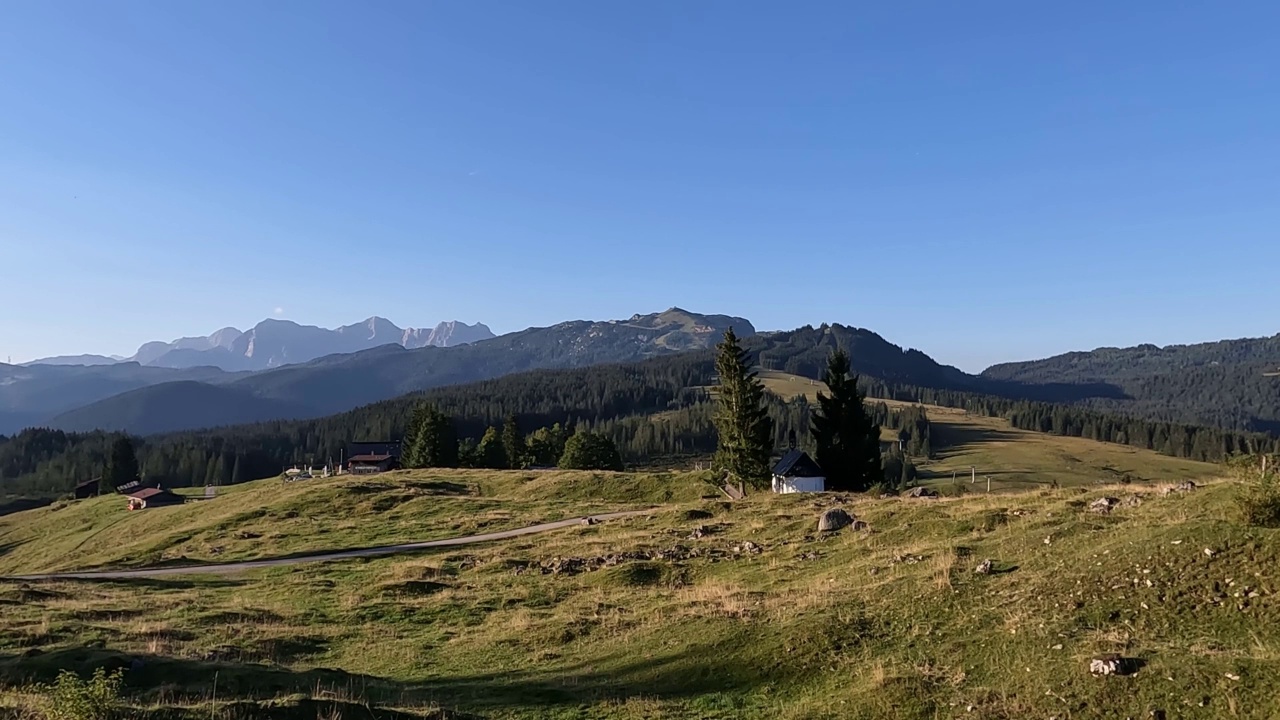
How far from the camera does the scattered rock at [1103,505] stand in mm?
24141

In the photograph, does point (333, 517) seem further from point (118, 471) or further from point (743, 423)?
point (118, 471)

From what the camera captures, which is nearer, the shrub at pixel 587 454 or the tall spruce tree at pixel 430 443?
the shrub at pixel 587 454

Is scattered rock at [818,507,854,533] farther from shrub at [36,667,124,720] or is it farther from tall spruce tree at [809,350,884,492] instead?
tall spruce tree at [809,350,884,492]

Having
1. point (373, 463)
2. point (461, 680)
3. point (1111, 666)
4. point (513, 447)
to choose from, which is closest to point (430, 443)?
point (513, 447)

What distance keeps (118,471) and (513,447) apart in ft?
298

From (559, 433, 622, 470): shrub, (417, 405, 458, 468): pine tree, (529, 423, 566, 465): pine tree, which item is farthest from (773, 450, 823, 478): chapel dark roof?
(417, 405, 458, 468): pine tree

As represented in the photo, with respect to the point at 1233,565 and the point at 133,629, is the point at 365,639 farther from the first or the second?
the point at 1233,565

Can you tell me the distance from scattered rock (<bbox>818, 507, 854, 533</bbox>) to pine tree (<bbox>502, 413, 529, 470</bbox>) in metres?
98.2

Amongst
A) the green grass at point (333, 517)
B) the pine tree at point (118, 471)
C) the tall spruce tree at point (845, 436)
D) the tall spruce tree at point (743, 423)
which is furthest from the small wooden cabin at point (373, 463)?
the tall spruce tree at point (845, 436)

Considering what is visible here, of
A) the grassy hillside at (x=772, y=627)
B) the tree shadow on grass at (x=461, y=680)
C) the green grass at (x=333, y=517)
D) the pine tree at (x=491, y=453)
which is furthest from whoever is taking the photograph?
the pine tree at (x=491, y=453)

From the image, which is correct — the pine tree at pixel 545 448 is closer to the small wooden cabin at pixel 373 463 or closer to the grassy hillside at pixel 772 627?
the small wooden cabin at pixel 373 463

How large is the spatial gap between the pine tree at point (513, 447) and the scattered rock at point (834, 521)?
9820 centimetres

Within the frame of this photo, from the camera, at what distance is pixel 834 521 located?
32.9 metres

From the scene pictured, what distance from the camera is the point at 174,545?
58.7 m
